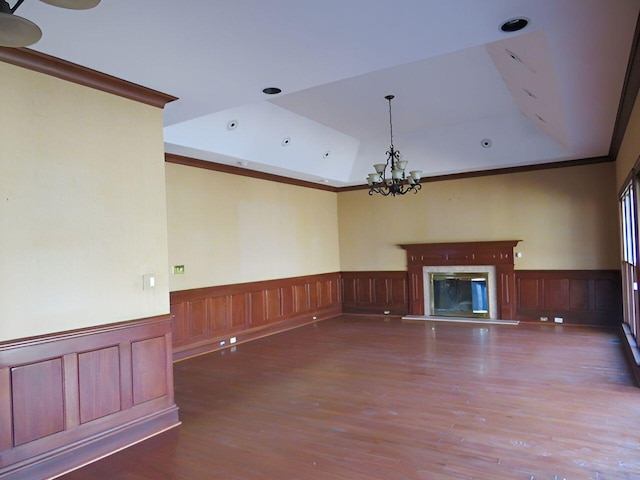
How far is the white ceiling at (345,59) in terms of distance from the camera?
254cm

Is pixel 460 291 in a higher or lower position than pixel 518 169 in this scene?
lower

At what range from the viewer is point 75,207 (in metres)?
3.23

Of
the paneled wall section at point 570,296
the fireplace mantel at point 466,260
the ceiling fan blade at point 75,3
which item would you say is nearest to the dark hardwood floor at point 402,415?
the paneled wall section at point 570,296

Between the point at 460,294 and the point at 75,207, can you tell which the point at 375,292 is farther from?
the point at 75,207

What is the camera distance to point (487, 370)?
5.11 metres

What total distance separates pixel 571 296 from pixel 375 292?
3.75 meters

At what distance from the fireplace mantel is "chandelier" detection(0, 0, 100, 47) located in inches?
310

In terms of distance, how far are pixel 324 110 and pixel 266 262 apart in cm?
293

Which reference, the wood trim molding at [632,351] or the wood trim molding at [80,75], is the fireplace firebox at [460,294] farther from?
the wood trim molding at [80,75]

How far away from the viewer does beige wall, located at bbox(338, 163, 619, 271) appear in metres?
7.53

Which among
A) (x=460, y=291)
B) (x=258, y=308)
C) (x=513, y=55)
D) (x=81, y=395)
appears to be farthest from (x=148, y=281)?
(x=460, y=291)

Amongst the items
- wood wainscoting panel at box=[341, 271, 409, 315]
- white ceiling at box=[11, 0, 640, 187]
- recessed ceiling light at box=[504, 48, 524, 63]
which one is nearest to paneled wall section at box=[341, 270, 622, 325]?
wood wainscoting panel at box=[341, 271, 409, 315]

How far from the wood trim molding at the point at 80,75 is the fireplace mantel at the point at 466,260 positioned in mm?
6341

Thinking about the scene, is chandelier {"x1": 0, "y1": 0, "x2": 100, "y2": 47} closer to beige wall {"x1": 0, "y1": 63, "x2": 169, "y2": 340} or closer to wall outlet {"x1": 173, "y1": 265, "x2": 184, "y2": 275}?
beige wall {"x1": 0, "y1": 63, "x2": 169, "y2": 340}
